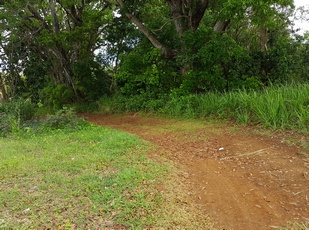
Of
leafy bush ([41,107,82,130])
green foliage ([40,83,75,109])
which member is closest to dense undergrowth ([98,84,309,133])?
leafy bush ([41,107,82,130])

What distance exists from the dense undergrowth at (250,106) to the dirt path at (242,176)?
0.58 meters

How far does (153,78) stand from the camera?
10164 mm

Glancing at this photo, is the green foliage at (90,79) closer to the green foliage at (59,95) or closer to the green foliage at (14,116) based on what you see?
the green foliage at (59,95)

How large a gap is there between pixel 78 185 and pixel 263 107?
4.53 m

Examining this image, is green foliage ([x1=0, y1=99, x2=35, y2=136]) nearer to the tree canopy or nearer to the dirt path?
the tree canopy

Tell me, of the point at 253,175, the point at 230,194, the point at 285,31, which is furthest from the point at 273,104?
the point at 285,31

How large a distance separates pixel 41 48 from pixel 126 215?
14042 millimetres

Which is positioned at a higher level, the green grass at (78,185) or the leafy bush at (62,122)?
the leafy bush at (62,122)

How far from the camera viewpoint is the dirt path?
114 inches

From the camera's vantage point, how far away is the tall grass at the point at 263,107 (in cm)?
538

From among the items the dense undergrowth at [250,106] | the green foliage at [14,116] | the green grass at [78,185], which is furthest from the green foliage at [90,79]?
the green grass at [78,185]

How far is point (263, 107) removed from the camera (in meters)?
6.01

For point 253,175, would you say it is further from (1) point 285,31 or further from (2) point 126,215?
(1) point 285,31

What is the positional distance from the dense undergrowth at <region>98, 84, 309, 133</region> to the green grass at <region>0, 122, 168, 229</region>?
9.32ft
